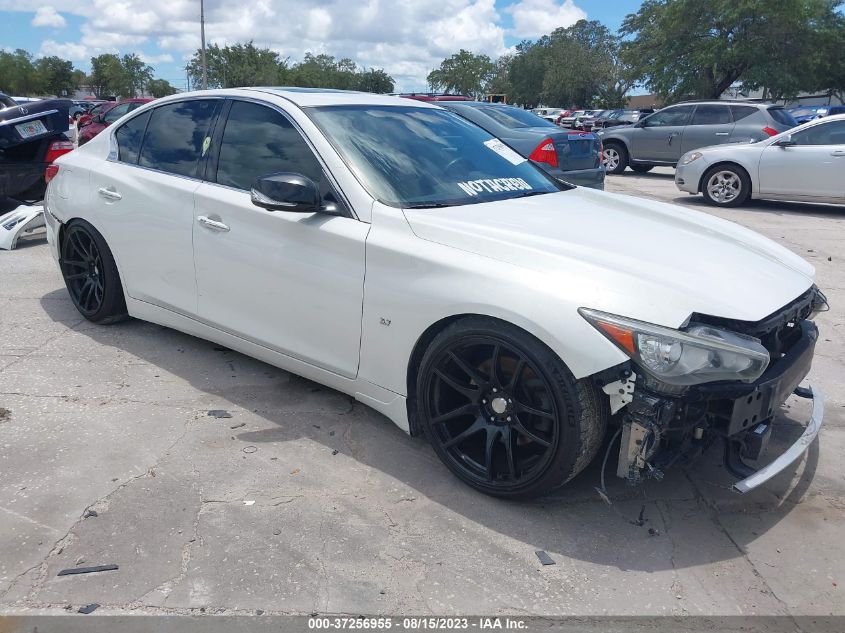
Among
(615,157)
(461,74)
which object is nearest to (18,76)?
(461,74)

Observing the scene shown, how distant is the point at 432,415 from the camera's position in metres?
3.22

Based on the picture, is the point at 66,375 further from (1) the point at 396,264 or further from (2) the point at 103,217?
(1) the point at 396,264

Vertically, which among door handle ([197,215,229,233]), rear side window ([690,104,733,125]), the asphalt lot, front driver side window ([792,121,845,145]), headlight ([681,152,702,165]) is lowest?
the asphalt lot

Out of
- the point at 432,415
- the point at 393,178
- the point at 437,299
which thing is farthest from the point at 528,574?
the point at 393,178

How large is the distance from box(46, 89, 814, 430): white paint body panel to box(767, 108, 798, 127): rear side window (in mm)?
12519

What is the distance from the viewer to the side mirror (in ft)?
10.9

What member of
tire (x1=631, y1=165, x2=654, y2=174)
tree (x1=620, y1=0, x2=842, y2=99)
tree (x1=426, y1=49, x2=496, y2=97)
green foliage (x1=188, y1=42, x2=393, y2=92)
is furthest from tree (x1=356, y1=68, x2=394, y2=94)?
tire (x1=631, y1=165, x2=654, y2=174)

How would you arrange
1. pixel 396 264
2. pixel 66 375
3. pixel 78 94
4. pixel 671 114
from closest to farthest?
pixel 396 264
pixel 66 375
pixel 671 114
pixel 78 94

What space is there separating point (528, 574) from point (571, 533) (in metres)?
0.34

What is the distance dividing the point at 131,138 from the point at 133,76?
242 ft

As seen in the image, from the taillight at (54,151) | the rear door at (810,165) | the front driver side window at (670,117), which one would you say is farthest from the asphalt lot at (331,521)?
the front driver side window at (670,117)

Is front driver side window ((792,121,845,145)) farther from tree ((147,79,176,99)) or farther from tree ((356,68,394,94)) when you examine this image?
tree ((147,79,176,99))

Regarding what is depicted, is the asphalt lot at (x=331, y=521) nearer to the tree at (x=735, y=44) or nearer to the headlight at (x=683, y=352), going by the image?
the headlight at (x=683, y=352)

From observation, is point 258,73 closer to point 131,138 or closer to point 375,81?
point 375,81
